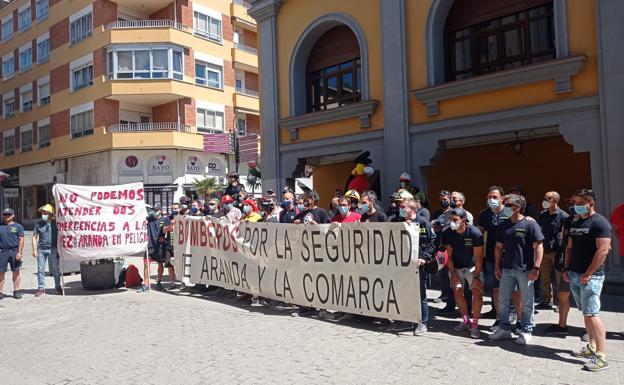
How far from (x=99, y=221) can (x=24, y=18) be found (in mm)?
34528

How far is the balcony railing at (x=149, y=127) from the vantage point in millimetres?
28141

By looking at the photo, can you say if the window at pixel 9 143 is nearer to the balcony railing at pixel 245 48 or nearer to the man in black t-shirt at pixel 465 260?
the balcony railing at pixel 245 48

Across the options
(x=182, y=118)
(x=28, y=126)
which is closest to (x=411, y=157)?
(x=182, y=118)

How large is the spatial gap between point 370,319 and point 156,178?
78.0ft

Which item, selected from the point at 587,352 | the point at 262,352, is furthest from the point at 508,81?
the point at 262,352

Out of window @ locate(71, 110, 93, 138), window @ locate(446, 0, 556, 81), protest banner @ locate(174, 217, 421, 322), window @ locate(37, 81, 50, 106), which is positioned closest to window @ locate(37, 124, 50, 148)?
window @ locate(37, 81, 50, 106)

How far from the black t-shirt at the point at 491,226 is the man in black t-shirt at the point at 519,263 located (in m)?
0.36

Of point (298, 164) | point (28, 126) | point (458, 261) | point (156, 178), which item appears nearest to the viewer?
point (458, 261)

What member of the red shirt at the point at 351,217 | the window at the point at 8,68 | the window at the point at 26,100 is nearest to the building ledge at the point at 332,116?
the red shirt at the point at 351,217

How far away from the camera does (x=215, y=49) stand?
30906 millimetres

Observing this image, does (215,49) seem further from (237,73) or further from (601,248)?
(601,248)

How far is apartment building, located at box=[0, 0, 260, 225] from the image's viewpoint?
27.9 meters

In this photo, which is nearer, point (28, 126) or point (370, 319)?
point (370, 319)

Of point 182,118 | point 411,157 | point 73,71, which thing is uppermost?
point 73,71
